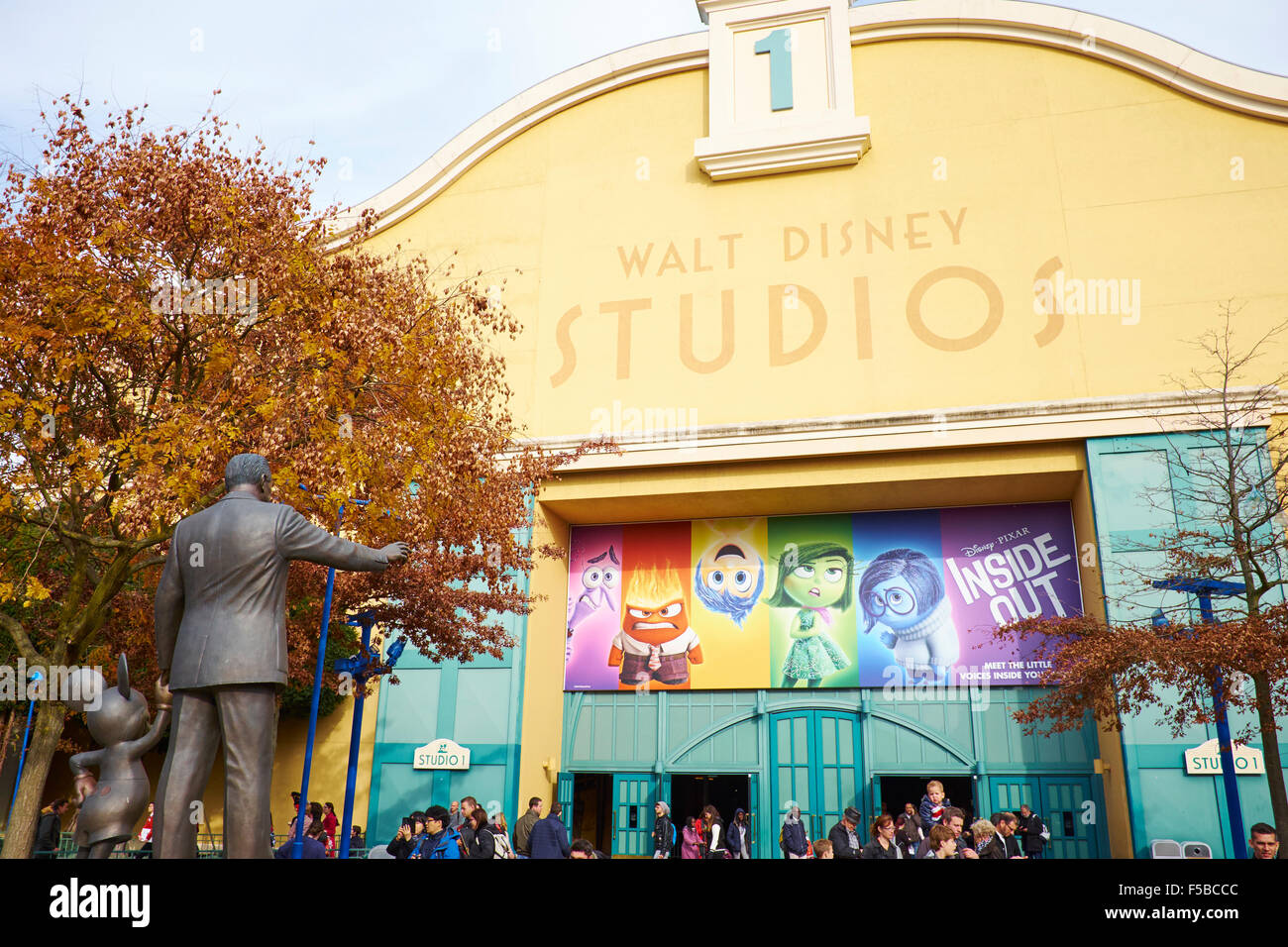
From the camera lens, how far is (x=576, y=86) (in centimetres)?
2259

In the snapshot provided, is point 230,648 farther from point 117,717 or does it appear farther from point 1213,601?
point 1213,601

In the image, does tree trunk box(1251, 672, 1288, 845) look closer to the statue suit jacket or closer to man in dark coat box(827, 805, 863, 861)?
man in dark coat box(827, 805, 863, 861)

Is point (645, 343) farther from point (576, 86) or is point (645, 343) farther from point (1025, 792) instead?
point (1025, 792)

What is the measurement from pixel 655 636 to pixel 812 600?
3.49 meters

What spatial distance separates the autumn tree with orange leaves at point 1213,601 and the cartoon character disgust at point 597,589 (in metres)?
8.22

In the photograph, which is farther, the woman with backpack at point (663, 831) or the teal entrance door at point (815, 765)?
the teal entrance door at point (815, 765)

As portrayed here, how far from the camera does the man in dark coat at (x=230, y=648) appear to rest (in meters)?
5.14

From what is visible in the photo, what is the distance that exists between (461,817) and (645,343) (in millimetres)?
11218

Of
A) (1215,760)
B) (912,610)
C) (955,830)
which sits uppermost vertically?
(912,610)

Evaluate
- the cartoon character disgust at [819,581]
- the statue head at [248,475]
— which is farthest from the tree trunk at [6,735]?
the statue head at [248,475]

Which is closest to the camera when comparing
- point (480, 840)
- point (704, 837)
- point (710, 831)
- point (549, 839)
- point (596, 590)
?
point (480, 840)

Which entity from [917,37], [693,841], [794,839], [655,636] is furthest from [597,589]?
[917,37]

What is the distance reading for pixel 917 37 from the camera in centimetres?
2089

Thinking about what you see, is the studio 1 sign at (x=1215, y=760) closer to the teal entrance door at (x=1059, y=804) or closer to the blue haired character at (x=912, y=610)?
the teal entrance door at (x=1059, y=804)
